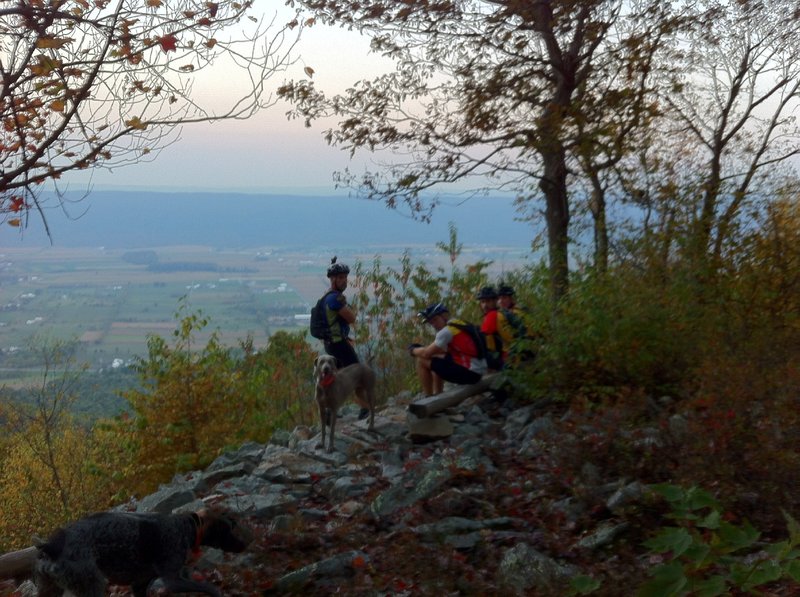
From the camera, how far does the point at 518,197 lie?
14703mm

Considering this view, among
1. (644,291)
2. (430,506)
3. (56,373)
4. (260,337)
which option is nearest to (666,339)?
(644,291)

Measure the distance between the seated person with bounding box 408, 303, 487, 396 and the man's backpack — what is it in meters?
1.17

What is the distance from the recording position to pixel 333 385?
1081 centimetres

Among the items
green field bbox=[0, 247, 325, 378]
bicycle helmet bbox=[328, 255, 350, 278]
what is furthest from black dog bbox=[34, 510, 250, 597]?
green field bbox=[0, 247, 325, 378]

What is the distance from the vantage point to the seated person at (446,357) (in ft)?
39.4

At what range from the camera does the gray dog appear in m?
10.6

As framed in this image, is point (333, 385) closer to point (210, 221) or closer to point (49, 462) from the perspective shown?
point (49, 462)

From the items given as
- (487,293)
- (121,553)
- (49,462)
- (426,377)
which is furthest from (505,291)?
(49,462)

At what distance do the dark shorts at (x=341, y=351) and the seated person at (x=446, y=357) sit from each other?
84 centimetres

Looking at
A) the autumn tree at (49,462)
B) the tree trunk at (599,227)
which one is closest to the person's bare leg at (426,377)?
the tree trunk at (599,227)

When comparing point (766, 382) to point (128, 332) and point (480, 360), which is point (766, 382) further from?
point (128, 332)

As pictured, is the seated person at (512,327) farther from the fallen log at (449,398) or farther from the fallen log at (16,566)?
the fallen log at (16,566)

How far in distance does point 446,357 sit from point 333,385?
→ 191 cm

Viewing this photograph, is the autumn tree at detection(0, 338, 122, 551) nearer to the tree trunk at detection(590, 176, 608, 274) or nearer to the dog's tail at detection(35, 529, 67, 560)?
the tree trunk at detection(590, 176, 608, 274)
